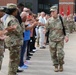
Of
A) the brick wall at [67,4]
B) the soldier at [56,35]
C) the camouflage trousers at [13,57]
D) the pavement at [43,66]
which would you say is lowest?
the pavement at [43,66]

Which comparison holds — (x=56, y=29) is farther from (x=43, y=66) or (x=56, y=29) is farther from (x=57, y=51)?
(x=43, y=66)

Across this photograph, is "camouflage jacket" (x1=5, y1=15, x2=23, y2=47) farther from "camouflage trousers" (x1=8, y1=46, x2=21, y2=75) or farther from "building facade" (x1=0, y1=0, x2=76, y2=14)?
"building facade" (x1=0, y1=0, x2=76, y2=14)

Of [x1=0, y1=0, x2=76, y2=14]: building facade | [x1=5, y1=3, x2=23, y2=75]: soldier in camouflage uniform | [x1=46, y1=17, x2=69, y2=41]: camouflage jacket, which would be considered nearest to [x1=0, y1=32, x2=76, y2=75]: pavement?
[x1=46, y1=17, x2=69, y2=41]: camouflage jacket

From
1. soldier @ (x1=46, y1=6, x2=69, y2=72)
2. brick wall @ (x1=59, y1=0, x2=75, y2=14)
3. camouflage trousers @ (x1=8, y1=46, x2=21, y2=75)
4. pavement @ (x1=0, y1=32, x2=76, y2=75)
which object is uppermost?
brick wall @ (x1=59, y1=0, x2=75, y2=14)

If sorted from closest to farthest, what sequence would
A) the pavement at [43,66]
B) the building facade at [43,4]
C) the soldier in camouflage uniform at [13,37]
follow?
the soldier in camouflage uniform at [13,37], the pavement at [43,66], the building facade at [43,4]

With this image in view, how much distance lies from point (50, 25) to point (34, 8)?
4691 centimetres

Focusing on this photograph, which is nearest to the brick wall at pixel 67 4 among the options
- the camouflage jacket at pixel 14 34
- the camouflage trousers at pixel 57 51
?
the camouflage trousers at pixel 57 51

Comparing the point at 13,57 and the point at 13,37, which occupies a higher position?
the point at 13,37

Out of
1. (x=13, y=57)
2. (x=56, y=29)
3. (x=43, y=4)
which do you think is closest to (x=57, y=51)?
(x=56, y=29)

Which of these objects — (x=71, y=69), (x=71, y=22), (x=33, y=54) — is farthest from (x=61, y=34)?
(x=71, y=22)

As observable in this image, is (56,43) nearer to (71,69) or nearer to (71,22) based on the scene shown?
(71,69)

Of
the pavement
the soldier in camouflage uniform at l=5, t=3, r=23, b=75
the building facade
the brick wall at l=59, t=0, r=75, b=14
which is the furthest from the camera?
the building facade

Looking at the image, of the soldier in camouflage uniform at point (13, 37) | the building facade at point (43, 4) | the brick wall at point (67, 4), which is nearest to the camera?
the soldier in camouflage uniform at point (13, 37)

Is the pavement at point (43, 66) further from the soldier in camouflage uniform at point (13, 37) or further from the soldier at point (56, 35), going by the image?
the soldier in camouflage uniform at point (13, 37)
